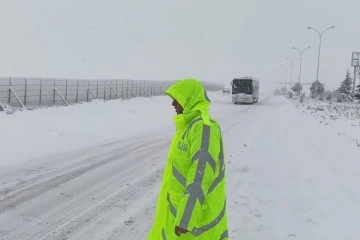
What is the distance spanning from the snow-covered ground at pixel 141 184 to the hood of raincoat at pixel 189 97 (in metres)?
3.16

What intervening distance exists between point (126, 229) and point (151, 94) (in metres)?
52.4

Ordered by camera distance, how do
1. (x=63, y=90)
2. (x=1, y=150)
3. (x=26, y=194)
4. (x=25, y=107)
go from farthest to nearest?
(x=63, y=90) → (x=25, y=107) → (x=1, y=150) → (x=26, y=194)

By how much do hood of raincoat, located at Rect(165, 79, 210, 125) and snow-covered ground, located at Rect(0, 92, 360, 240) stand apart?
3.16 m

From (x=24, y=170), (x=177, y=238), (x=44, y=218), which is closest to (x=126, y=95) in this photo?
(x=24, y=170)

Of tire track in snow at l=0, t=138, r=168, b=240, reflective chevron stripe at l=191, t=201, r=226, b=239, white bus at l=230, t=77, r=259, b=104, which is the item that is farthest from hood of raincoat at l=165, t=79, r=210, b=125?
white bus at l=230, t=77, r=259, b=104

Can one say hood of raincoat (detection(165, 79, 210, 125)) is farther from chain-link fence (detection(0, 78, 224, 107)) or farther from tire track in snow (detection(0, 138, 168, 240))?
chain-link fence (detection(0, 78, 224, 107))

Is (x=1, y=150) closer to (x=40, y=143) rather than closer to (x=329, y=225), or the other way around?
(x=40, y=143)

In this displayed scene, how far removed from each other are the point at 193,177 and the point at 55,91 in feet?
92.4

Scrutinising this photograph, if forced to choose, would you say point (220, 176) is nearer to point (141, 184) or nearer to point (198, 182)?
point (198, 182)

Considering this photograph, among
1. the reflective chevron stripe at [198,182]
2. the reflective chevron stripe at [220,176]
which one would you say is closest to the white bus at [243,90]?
the reflective chevron stripe at [220,176]

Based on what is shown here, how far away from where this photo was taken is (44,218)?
264 inches

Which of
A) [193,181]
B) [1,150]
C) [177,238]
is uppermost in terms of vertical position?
[193,181]

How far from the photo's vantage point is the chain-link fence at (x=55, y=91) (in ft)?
83.0

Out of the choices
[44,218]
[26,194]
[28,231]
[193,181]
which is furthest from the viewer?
[26,194]
